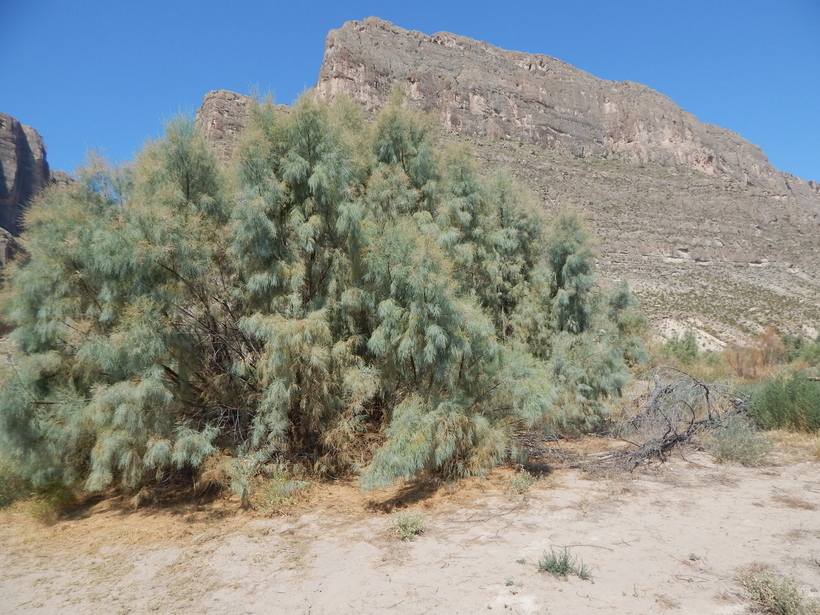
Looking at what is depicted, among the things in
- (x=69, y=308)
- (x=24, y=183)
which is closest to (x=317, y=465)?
(x=69, y=308)

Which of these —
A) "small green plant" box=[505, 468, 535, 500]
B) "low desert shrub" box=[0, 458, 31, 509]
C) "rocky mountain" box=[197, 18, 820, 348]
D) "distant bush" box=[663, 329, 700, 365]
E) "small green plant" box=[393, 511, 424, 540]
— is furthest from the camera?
"rocky mountain" box=[197, 18, 820, 348]

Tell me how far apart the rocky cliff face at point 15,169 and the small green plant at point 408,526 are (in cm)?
6525

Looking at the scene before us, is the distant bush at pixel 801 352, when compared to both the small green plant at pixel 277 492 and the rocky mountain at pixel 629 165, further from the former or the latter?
the small green plant at pixel 277 492

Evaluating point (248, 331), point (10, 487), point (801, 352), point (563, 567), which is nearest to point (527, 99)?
point (801, 352)

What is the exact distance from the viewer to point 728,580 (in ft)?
13.2

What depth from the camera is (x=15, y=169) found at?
5825 cm

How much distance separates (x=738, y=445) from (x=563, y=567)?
5.61 metres

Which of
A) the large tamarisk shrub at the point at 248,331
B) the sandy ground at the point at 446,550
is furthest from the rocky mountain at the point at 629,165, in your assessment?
the sandy ground at the point at 446,550

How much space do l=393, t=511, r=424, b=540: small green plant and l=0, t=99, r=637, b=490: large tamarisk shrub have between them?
0.61m

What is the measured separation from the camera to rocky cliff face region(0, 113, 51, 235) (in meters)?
55.0

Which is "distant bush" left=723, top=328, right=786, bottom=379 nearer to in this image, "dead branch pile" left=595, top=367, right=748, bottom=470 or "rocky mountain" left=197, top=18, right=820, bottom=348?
"rocky mountain" left=197, top=18, right=820, bottom=348

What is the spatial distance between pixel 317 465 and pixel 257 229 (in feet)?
13.1

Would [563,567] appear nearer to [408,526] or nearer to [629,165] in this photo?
[408,526]

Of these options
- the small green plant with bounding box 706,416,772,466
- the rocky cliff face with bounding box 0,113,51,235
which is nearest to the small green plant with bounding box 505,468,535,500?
the small green plant with bounding box 706,416,772,466
